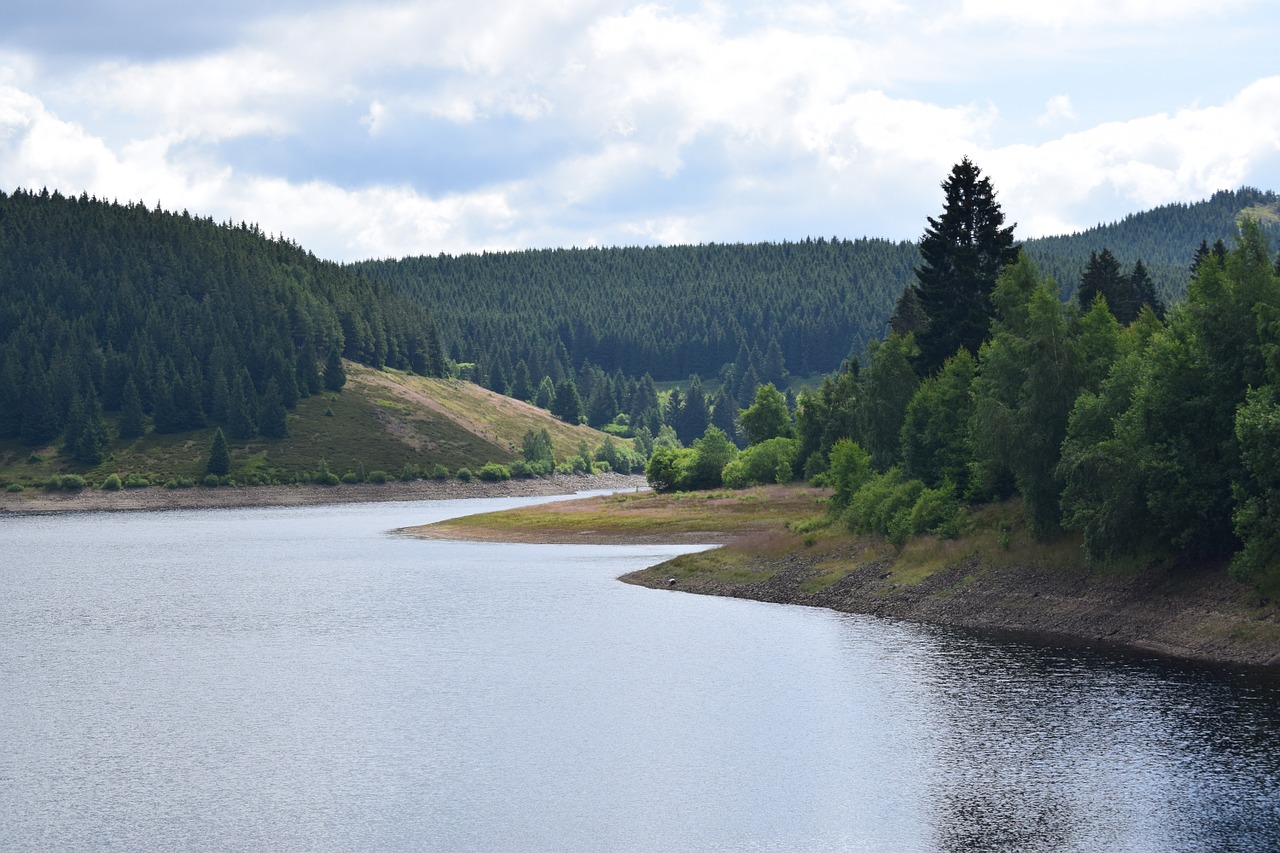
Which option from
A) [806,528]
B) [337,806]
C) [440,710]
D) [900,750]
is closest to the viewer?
[337,806]

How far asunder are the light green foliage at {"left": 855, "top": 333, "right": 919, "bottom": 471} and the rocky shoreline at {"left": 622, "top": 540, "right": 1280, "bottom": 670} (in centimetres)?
1767

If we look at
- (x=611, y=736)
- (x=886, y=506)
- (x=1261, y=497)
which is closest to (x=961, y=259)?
(x=886, y=506)

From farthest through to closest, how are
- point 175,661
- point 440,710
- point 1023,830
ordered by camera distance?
point 175,661
point 440,710
point 1023,830

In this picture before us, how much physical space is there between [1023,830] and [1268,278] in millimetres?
37537

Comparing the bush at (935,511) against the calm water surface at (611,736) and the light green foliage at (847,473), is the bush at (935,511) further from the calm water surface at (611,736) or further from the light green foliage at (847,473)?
the light green foliage at (847,473)

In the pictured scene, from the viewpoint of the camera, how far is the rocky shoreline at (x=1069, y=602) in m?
59.1

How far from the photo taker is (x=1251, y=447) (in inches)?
2331

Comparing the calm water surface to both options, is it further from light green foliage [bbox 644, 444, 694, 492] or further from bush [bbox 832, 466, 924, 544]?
light green foliage [bbox 644, 444, 694, 492]

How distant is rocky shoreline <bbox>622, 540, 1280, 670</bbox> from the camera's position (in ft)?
194

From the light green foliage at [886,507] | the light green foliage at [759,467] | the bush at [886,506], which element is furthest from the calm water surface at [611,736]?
the light green foliage at [759,467]

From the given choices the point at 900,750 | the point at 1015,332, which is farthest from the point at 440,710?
the point at 1015,332

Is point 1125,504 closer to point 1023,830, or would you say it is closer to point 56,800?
point 1023,830

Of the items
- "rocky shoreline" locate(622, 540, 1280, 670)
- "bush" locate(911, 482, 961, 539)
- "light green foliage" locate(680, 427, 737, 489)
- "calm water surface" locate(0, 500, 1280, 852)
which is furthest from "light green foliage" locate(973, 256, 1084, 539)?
"light green foliage" locate(680, 427, 737, 489)

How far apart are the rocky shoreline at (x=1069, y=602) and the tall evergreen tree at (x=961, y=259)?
2407 centimetres
